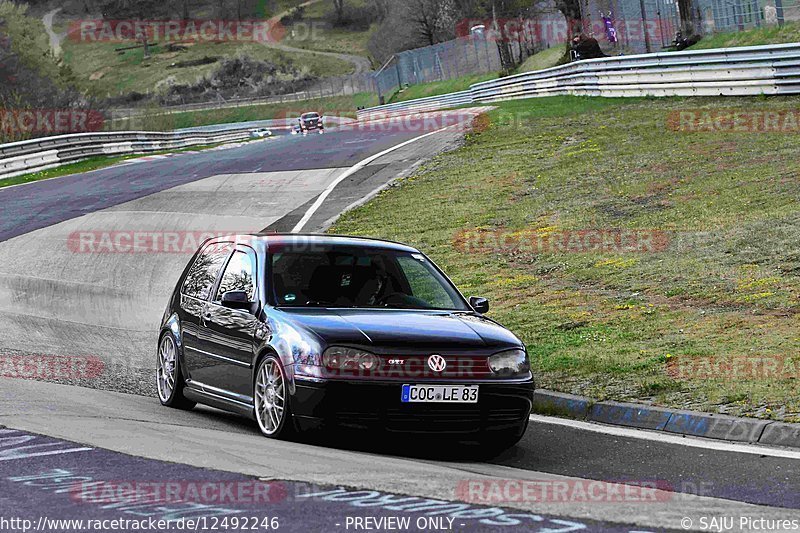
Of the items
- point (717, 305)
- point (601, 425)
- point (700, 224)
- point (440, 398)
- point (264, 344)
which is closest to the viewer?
point (440, 398)

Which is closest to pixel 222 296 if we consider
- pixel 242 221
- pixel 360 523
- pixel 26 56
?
pixel 360 523

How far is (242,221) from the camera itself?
23.3 metres

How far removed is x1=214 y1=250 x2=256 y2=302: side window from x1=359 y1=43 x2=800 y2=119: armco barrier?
20.0 metres

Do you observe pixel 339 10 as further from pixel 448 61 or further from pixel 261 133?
pixel 448 61

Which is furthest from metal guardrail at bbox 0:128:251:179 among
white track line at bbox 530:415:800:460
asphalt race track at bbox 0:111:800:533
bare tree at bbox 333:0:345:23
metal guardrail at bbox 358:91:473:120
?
bare tree at bbox 333:0:345:23

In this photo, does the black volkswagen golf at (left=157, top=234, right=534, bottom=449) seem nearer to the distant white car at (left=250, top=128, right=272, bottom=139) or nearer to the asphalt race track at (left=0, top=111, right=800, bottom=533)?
the asphalt race track at (left=0, top=111, right=800, bottom=533)

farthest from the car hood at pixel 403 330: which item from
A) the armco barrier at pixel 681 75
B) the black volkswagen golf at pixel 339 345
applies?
the armco barrier at pixel 681 75

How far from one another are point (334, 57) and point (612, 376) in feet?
467

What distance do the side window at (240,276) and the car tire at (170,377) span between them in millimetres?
848

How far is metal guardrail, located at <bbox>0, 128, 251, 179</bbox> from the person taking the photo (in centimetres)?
3656

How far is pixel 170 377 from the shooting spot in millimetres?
10461

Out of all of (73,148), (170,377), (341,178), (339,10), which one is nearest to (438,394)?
(170,377)

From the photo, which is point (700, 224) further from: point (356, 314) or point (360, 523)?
point (360, 523)

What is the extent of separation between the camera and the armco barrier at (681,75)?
27.8 metres
